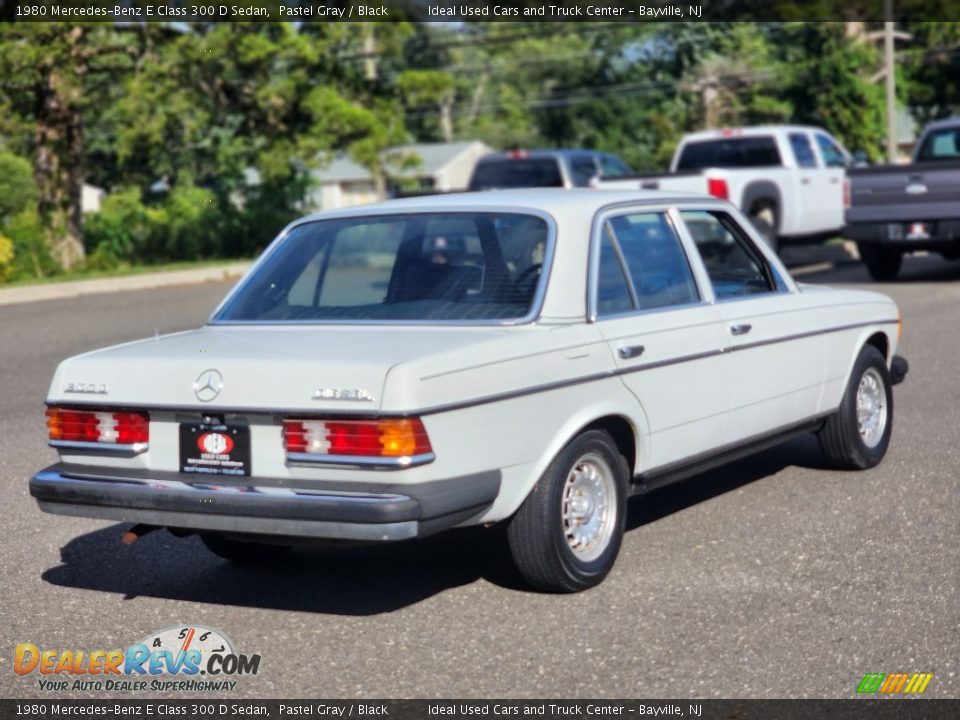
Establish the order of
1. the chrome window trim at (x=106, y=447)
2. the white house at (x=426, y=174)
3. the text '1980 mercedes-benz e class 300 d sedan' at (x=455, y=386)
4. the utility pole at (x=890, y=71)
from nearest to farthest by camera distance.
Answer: the text '1980 mercedes-benz e class 300 d sedan' at (x=455, y=386), the chrome window trim at (x=106, y=447), the utility pole at (x=890, y=71), the white house at (x=426, y=174)

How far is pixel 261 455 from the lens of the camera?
5246 millimetres

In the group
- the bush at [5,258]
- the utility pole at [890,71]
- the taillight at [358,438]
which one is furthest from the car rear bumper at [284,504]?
the utility pole at [890,71]

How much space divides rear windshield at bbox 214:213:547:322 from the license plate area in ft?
2.98

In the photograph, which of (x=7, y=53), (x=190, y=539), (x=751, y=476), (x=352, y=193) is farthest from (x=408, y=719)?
(x=352, y=193)

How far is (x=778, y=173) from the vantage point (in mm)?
20359

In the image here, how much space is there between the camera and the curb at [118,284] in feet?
71.2

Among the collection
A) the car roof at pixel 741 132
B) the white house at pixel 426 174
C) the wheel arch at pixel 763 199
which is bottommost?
the white house at pixel 426 174

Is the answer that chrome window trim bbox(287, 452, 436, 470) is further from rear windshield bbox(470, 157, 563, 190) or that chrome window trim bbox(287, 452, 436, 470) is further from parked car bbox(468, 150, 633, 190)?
rear windshield bbox(470, 157, 563, 190)

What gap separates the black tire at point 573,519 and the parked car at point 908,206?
12.8m

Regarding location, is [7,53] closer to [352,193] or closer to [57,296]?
[57,296]

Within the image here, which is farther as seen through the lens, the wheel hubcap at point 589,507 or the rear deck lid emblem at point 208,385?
the wheel hubcap at point 589,507

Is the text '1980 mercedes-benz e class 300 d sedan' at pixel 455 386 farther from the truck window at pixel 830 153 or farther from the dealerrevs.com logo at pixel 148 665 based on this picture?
the truck window at pixel 830 153

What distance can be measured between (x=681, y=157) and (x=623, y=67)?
142ft

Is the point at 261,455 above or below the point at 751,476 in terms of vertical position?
above
